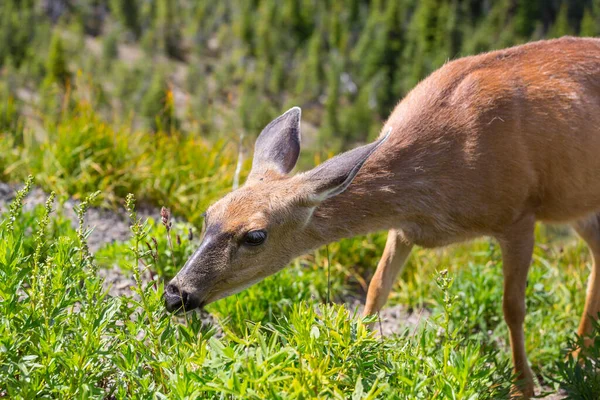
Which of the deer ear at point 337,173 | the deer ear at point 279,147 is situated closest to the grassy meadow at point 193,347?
the deer ear at point 337,173

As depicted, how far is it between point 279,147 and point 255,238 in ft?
3.24

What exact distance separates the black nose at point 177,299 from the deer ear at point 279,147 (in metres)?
1.17

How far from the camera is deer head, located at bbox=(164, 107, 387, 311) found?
15.2 feet

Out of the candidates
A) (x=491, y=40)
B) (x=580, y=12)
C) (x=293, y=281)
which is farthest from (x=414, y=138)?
(x=580, y=12)

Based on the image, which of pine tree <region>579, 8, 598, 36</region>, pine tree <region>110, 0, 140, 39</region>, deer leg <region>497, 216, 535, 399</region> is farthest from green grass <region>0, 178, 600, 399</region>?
pine tree <region>110, 0, 140, 39</region>

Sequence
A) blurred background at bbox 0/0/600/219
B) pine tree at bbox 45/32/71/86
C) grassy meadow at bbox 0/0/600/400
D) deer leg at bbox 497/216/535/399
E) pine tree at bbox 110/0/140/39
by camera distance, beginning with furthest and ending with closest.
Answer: pine tree at bbox 110/0/140/39 < blurred background at bbox 0/0/600/219 < pine tree at bbox 45/32/71/86 < deer leg at bbox 497/216/535/399 < grassy meadow at bbox 0/0/600/400

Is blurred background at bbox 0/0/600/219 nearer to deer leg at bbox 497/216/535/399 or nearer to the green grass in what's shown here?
deer leg at bbox 497/216/535/399

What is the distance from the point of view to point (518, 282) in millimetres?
5723

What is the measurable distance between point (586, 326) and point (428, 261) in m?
2.03

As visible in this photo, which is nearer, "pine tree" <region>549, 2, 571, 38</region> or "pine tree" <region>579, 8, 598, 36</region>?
"pine tree" <region>579, 8, 598, 36</region>

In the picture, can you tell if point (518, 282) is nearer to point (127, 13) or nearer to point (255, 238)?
point (255, 238)

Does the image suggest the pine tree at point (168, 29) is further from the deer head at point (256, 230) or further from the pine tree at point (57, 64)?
the deer head at point (256, 230)

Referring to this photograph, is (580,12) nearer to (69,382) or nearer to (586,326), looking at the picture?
(586,326)

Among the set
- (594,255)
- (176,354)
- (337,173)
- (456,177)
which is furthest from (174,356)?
(594,255)
